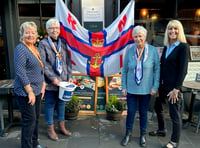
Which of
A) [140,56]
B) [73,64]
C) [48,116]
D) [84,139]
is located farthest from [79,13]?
[84,139]

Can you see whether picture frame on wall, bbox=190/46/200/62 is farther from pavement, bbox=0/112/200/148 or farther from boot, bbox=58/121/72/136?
boot, bbox=58/121/72/136

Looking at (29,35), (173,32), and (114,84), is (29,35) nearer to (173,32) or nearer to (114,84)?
(173,32)

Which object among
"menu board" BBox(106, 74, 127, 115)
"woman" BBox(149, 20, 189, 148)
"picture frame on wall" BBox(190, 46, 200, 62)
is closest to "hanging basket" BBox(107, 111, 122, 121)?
"menu board" BBox(106, 74, 127, 115)

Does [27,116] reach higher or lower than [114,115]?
higher

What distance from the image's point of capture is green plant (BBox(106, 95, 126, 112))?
3.74 meters

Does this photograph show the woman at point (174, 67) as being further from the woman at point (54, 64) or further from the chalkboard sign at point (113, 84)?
the woman at point (54, 64)

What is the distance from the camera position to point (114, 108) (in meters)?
3.74

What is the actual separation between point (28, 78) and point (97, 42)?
1.39m

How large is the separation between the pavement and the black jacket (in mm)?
1000

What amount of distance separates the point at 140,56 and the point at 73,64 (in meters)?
1.23

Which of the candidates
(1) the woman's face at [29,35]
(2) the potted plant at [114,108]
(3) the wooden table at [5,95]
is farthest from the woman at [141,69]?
(3) the wooden table at [5,95]

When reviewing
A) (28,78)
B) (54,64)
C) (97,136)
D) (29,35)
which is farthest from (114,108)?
(29,35)

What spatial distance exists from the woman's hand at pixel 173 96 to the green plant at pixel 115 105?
1.24m

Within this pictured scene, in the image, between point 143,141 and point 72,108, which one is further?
point 72,108
